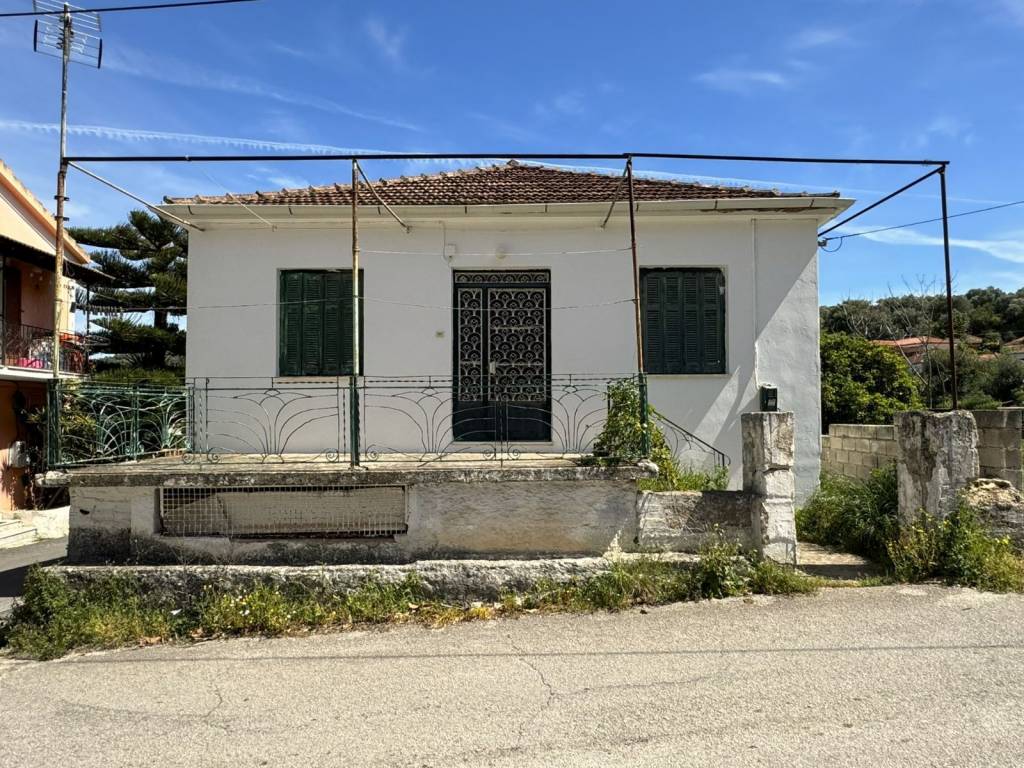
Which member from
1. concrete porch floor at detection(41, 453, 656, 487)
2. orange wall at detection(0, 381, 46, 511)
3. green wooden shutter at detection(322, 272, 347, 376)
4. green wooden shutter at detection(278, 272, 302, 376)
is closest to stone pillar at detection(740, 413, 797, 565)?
concrete porch floor at detection(41, 453, 656, 487)

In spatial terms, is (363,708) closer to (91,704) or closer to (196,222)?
(91,704)

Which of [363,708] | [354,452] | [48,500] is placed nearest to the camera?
[363,708]

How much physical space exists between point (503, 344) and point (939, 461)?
5112mm

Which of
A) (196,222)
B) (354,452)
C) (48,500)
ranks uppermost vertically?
(196,222)

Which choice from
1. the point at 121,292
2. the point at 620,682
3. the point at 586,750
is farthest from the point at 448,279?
the point at 121,292

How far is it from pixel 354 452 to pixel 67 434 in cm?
246

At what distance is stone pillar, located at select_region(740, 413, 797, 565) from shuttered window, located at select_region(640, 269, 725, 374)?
3.30m

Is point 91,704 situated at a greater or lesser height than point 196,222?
lesser

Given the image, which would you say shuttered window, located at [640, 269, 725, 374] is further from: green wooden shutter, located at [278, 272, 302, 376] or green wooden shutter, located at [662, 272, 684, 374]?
green wooden shutter, located at [278, 272, 302, 376]

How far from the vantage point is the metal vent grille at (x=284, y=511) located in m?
5.91

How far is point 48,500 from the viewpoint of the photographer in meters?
15.1

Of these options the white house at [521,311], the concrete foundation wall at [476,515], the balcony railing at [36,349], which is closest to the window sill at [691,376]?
the white house at [521,311]

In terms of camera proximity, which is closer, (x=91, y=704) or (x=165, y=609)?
(x=91, y=704)

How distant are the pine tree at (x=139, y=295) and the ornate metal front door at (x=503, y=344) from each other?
12.9 meters
